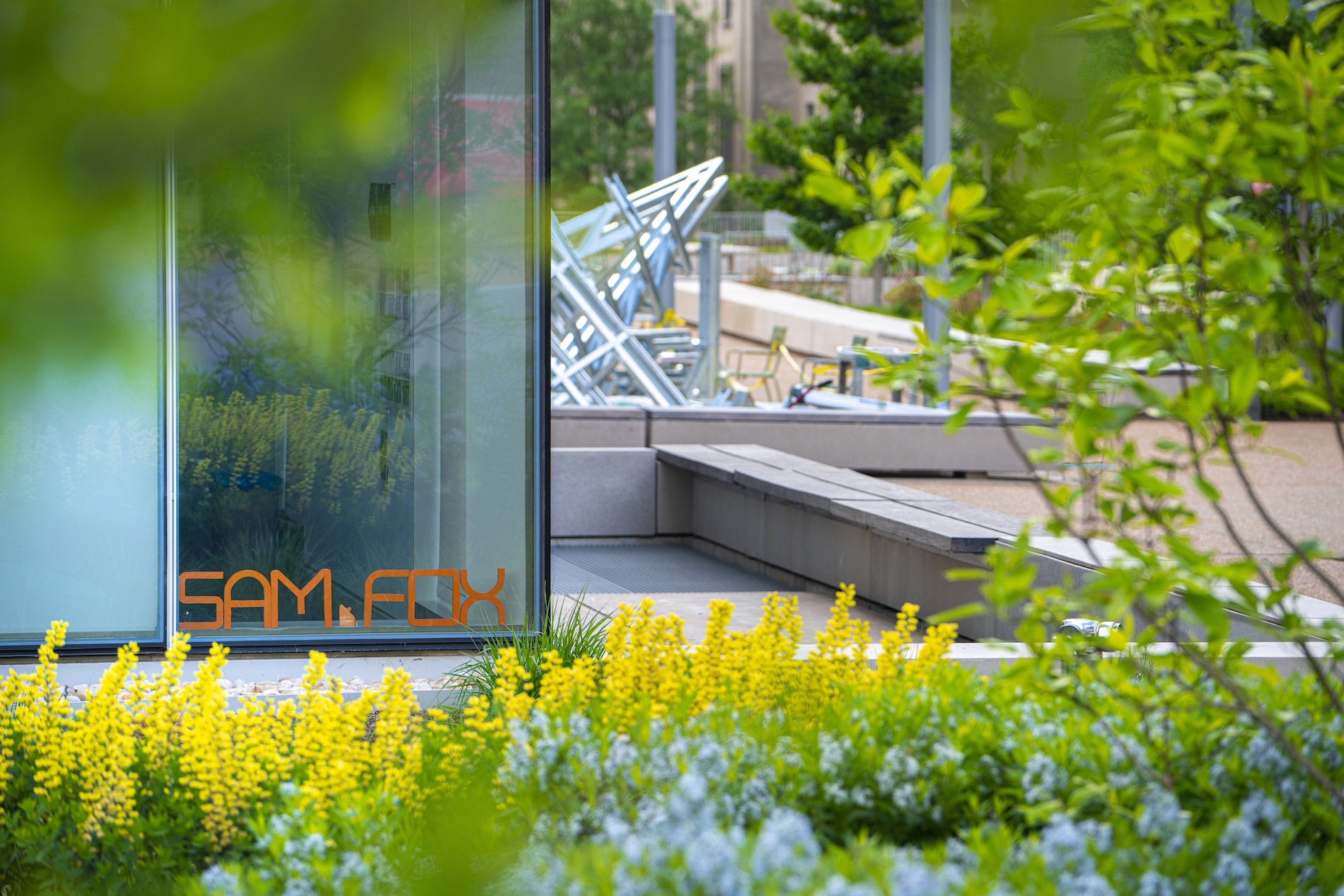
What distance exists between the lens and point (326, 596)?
20.1 feet

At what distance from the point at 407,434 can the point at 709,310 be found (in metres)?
10.8

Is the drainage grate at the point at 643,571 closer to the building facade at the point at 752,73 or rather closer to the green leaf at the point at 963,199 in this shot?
the green leaf at the point at 963,199

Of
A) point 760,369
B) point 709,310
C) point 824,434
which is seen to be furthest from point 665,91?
point 824,434

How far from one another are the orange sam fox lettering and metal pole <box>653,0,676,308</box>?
16037 mm

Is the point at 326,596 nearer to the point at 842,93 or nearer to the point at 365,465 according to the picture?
the point at 365,465

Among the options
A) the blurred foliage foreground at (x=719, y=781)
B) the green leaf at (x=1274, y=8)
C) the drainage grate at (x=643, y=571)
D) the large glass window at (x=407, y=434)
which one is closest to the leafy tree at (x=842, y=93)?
the drainage grate at (x=643, y=571)

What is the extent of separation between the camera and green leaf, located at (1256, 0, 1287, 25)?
7.76 feet

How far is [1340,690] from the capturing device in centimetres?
314

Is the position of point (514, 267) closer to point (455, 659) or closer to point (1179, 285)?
point (455, 659)

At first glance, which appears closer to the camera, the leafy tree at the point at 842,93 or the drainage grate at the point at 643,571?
the drainage grate at the point at 643,571

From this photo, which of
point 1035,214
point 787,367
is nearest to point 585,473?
point 1035,214

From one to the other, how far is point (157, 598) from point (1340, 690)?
15.9 ft

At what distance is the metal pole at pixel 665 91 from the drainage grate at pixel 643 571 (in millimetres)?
12005

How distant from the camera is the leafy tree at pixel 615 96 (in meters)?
51.1
